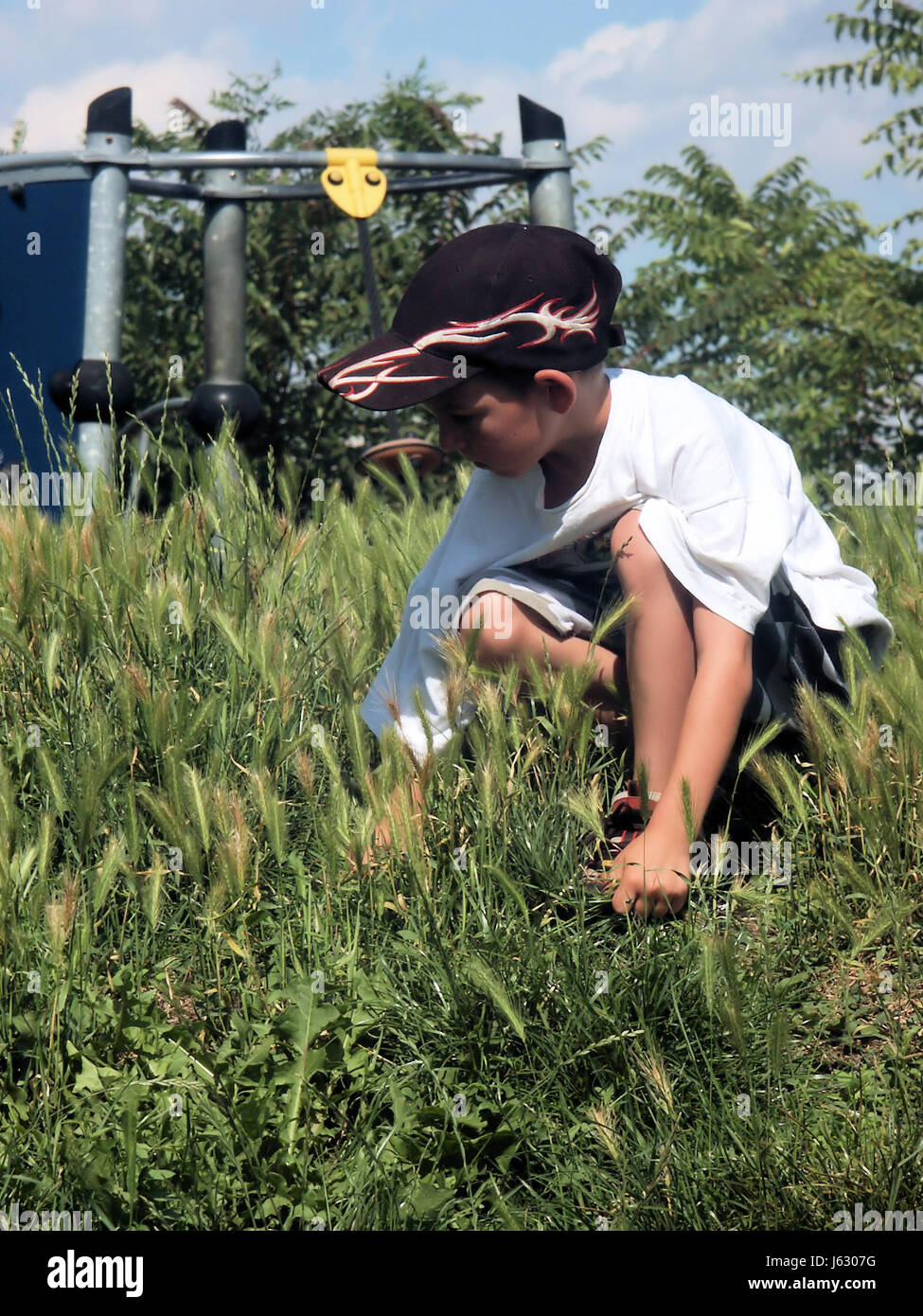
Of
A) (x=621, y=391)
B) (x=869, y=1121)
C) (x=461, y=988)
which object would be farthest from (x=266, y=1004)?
(x=621, y=391)

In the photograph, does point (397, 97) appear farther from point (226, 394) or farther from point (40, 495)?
point (40, 495)

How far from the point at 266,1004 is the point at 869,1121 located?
2.21 feet

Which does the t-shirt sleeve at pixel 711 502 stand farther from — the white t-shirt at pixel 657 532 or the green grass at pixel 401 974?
the green grass at pixel 401 974

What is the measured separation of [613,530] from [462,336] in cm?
35

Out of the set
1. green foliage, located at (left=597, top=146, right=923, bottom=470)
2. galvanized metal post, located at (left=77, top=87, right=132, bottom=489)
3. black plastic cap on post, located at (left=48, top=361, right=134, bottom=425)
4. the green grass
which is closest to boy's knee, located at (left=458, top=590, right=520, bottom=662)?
the green grass

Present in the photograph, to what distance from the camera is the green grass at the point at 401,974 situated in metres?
1.31

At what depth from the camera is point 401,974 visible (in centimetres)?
151

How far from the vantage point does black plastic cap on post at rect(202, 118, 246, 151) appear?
159 inches

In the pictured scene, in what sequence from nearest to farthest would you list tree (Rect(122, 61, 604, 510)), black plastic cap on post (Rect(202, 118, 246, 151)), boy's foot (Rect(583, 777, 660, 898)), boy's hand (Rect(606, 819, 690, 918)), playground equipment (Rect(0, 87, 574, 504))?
boy's hand (Rect(606, 819, 690, 918)) → boy's foot (Rect(583, 777, 660, 898)) → playground equipment (Rect(0, 87, 574, 504)) → black plastic cap on post (Rect(202, 118, 246, 151)) → tree (Rect(122, 61, 604, 510))

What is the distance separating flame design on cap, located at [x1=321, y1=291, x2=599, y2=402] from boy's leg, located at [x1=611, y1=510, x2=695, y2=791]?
0.30m

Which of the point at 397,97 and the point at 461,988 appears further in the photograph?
the point at 397,97

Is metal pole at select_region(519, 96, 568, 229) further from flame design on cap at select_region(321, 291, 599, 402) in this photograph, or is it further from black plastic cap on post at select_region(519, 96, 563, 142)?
flame design on cap at select_region(321, 291, 599, 402)
